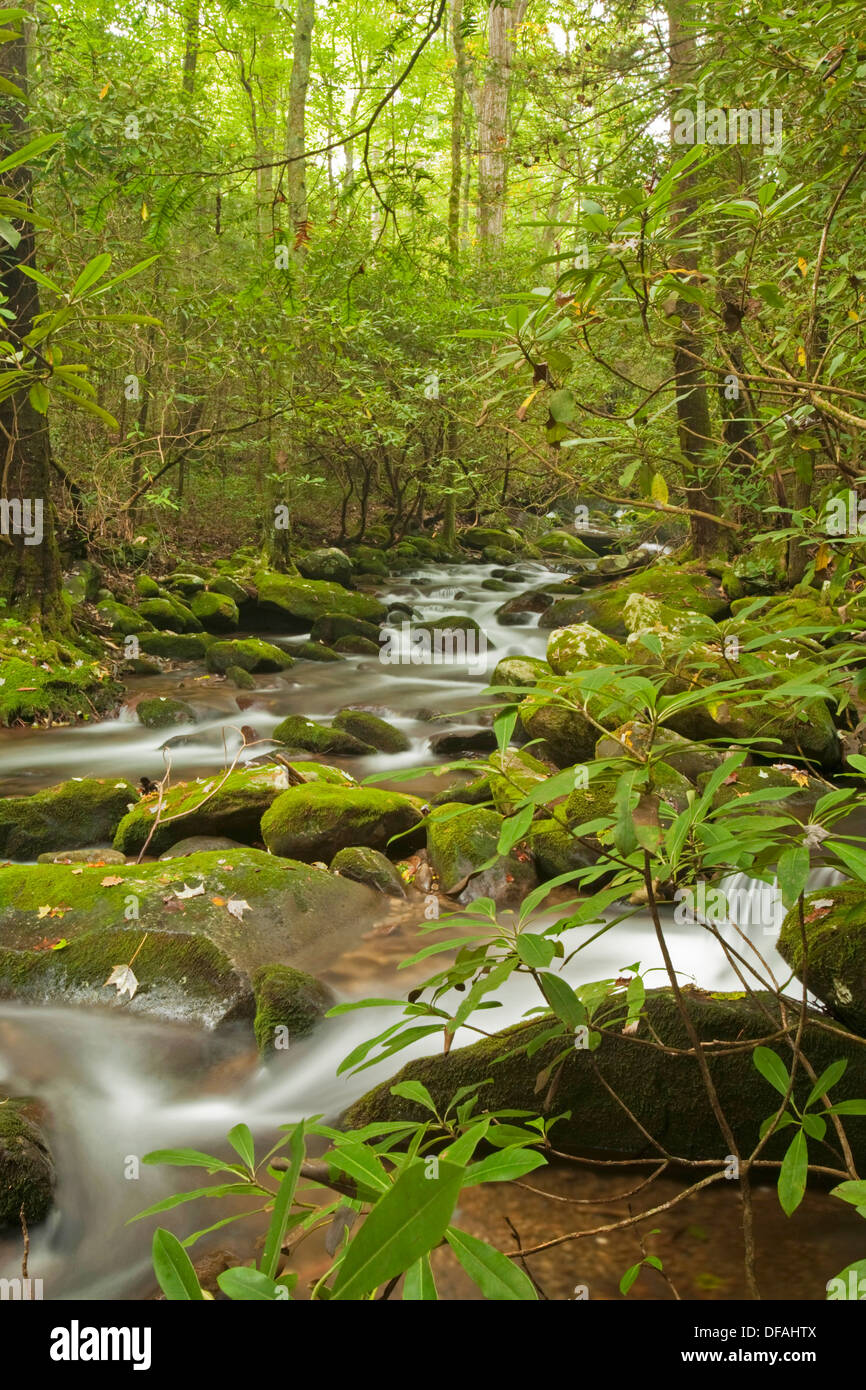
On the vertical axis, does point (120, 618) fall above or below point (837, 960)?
above

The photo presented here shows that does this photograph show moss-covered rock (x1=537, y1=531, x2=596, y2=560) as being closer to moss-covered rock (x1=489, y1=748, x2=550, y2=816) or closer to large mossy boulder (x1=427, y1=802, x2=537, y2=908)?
moss-covered rock (x1=489, y1=748, x2=550, y2=816)

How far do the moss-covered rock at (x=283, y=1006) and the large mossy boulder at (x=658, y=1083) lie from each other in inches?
32.8

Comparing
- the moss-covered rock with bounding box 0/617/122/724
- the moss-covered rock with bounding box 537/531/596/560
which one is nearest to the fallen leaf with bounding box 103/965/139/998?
the moss-covered rock with bounding box 0/617/122/724

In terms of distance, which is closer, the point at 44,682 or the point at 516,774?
the point at 516,774

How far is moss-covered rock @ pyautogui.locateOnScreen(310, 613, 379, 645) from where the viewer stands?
11.8 m

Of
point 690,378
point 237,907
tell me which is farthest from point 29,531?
point 690,378

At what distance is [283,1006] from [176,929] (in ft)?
2.15

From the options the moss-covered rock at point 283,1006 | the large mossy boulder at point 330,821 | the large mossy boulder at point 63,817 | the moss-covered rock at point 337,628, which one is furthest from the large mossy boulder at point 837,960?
the moss-covered rock at point 337,628

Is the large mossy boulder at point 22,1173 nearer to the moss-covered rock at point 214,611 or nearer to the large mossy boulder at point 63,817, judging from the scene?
the large mossy boulder at point 63,817

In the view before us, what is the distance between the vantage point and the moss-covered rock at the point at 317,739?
24.2ft

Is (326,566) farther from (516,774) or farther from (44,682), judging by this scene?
(516,774)

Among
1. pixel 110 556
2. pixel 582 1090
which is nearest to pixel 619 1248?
pixel 582 1090

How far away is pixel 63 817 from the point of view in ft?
18.1

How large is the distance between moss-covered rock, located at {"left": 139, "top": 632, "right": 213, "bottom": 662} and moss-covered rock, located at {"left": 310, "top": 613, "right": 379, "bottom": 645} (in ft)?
6.05
